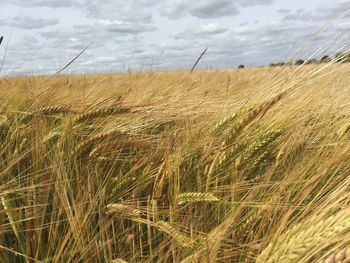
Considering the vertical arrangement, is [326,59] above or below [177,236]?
above

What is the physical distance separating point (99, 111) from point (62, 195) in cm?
52

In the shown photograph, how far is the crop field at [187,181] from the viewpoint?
87 cm

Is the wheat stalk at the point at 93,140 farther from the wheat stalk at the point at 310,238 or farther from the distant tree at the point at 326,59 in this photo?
the wheat stalk at the point at 310,238

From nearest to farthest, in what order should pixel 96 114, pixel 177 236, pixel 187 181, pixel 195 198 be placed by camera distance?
1. pixel 177 236
2. pixel 195 198
3. pixel 187 181
4. pixel 96 114

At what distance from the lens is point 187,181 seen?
1.22 meters

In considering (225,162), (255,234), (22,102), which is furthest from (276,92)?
(22,102)

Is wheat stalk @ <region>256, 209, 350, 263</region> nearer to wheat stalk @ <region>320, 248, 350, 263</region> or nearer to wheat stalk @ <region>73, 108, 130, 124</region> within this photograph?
wheat stalk @ <region>320, 248, 350, 263</region>

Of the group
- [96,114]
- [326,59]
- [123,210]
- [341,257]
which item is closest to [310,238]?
[341,257]

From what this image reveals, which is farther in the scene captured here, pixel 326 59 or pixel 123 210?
pixel 326 59

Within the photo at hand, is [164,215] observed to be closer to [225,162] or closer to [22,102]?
[225,162]

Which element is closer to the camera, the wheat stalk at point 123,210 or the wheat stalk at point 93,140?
the wheat stalk at point 123,210

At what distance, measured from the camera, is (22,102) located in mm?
1959

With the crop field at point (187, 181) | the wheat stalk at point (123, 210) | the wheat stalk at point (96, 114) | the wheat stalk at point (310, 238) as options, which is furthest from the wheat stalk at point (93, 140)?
the wheat stalk at point (310, 238)

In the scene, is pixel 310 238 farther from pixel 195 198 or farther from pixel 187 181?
pixel 187 181
